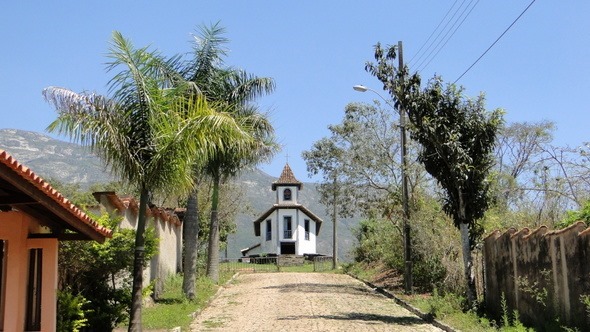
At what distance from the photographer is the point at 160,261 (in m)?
27.2

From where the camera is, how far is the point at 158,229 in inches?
1051

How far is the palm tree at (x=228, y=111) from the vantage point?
877 inches

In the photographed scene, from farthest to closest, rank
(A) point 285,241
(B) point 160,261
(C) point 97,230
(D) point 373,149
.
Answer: (A) point 285,241
(D) point 373,149
(B) point 160,261
(C) point 97,230

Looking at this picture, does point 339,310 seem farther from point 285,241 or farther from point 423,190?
point 285,241

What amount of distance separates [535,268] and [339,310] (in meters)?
7.67

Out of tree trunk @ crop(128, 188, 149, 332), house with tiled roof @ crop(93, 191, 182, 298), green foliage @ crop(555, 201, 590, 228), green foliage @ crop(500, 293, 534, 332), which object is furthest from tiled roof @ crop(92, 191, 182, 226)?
green foliage @ crop(555, 201, 590, 228)

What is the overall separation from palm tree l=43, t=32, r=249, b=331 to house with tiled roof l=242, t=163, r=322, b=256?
2408 inches

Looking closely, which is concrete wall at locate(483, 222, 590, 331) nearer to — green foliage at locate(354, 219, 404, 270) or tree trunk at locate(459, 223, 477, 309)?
tree trunk at locate(459, 223, 477, 309)

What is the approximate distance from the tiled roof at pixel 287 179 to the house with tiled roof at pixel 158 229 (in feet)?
134

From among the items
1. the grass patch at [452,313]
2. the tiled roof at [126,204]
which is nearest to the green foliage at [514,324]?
the grass patch at [452,313]

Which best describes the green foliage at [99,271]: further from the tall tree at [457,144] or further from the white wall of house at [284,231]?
the white wall of house at [284,231]

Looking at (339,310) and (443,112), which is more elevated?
(443,112)

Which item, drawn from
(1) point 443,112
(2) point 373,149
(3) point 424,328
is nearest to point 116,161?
(3) point 424,328

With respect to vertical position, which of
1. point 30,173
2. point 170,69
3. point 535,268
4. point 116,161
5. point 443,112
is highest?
point 170,69
